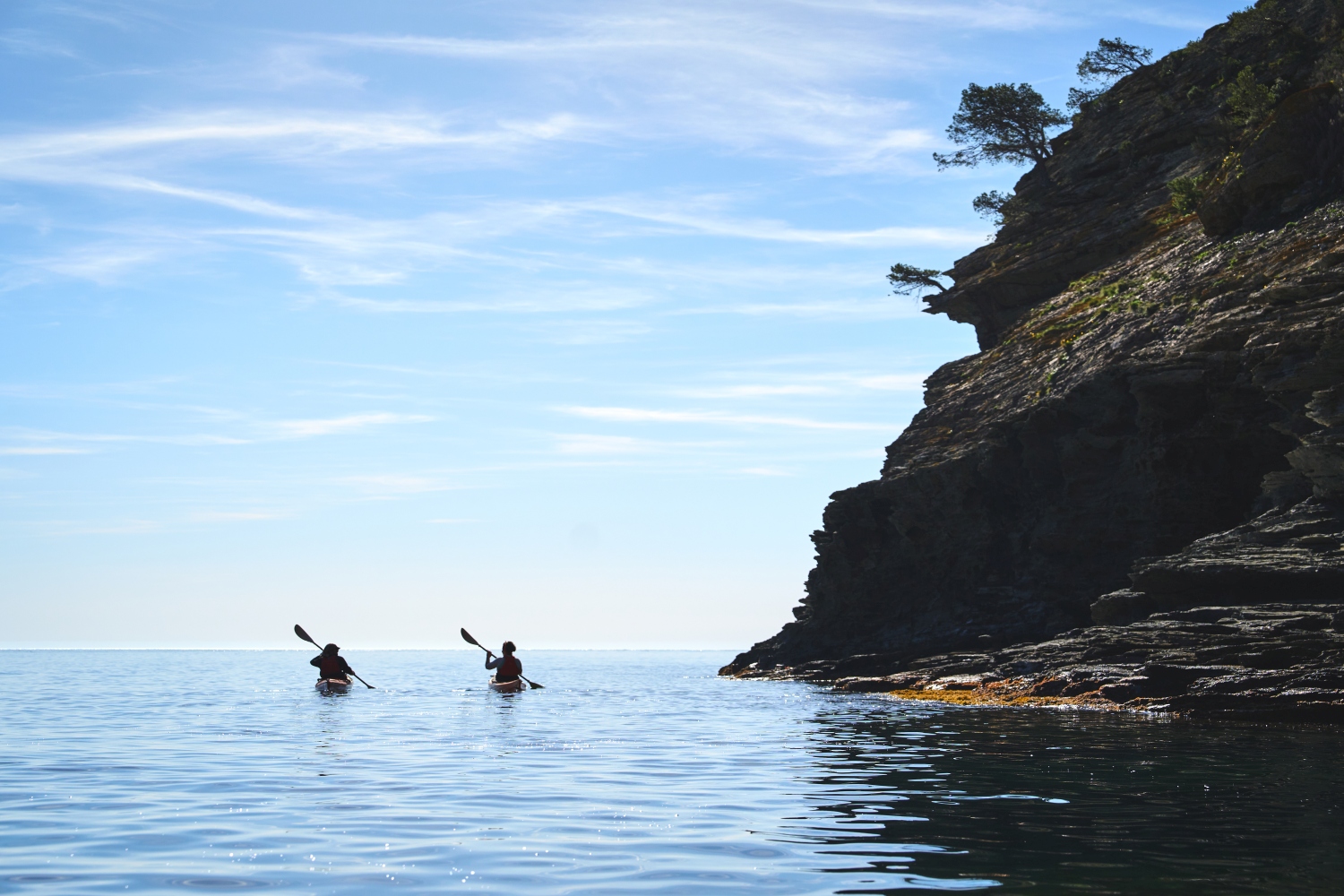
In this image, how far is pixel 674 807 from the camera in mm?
13852

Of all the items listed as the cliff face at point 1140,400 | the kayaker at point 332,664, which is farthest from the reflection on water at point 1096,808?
the kayaker at point 332,664

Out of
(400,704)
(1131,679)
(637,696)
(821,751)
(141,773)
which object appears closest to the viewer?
(141,773)

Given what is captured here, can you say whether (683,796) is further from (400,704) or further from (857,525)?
(857,525)

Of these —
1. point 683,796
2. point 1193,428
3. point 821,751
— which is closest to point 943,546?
point 1193,428

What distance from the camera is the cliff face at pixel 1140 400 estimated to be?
31219 mm

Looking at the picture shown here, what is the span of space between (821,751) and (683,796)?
260 inches

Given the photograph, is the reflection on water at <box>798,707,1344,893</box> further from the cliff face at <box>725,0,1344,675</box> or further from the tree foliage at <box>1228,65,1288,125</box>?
the tree foliage at <box>1228,65,1288,125</box>

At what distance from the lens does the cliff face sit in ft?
102

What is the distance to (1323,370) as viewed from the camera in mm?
29781

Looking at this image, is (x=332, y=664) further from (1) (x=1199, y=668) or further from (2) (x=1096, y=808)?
(2) (x=1096, y=808)

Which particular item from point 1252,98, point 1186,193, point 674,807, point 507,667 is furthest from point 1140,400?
point 674,807

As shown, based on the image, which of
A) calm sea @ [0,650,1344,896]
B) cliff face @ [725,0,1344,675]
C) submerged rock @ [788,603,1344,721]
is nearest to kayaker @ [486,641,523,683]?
calm sea @ [0,650,1344,896]

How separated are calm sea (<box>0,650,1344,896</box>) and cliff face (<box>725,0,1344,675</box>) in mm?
11223

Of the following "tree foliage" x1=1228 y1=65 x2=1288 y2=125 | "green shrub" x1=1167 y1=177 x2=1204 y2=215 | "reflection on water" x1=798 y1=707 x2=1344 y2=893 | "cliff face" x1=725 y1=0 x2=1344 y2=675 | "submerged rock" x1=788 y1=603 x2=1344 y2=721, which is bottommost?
"reflection on water" x1=798 y1=707 x2=1344 y2=893
